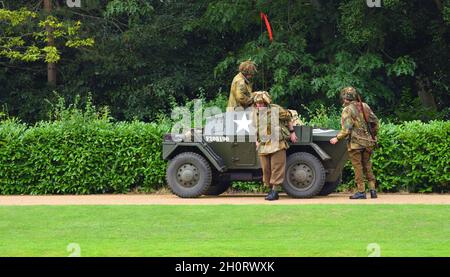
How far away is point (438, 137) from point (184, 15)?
46.8 ft

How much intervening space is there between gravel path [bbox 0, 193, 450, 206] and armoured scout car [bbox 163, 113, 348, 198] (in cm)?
25

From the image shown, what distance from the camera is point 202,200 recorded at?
1842cm

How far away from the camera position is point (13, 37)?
105 ft

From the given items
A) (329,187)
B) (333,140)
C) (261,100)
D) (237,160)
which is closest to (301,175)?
(333,140)

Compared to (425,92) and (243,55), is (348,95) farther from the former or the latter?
(425,92)

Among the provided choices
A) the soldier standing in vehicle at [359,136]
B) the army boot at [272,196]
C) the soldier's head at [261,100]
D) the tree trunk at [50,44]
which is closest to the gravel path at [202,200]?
the army boot at [272,196]

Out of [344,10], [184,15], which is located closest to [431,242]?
[344,10]

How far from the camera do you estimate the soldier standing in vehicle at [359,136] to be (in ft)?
59.7

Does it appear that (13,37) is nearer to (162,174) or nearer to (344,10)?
(344,10)

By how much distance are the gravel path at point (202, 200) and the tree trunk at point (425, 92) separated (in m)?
12.8

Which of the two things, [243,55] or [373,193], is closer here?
[373,193]

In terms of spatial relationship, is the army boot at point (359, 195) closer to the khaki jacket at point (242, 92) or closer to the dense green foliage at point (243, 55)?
the khaki jacket at point (242, 92)

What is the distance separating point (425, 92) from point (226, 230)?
65.1 feet

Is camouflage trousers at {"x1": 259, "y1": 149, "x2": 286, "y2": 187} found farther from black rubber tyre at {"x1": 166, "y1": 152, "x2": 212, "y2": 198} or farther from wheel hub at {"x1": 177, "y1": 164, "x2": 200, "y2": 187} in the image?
wheel hub at {"x1": 177, "y1": 164, "x2": 200, "y2": 187}
